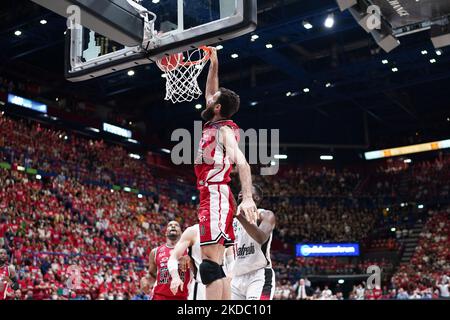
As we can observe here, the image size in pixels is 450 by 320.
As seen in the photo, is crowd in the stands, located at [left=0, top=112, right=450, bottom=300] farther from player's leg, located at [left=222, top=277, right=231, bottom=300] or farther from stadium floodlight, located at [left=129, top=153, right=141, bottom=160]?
player's leg, located at [left=222, top=277, right=231, bottom=300]

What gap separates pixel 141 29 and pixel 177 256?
9.16 feet

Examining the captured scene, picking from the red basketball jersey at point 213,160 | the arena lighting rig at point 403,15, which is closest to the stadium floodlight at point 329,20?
the arena lighting rig at point 403,15

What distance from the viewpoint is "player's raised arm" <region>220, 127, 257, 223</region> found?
3996 millimetres

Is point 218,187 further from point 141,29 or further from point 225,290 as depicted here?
point 141,29

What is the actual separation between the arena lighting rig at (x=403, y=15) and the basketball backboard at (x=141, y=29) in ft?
5.31

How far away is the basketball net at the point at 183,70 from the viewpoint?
22.5ft

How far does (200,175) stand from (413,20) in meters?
4.12

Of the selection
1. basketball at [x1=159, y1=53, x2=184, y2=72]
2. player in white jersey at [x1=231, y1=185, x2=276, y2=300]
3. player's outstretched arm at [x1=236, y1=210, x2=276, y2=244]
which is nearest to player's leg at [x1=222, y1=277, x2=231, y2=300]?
player's outstretched arm at [x1=236, y1=210, x2=276, y2=244]

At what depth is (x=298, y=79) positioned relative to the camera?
24.1 metres

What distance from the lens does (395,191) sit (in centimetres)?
3112

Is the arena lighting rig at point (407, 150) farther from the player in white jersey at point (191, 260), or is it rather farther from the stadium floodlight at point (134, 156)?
the player in white jersey at point (191, 260)

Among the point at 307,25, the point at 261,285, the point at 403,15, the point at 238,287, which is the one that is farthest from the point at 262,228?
the point at 307,25

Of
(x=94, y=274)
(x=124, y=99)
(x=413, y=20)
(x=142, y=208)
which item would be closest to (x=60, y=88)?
(x=124, y=99)

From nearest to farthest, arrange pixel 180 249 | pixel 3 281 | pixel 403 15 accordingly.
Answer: pixel 180 249 < pixel 403 15 < pixel 3 281
